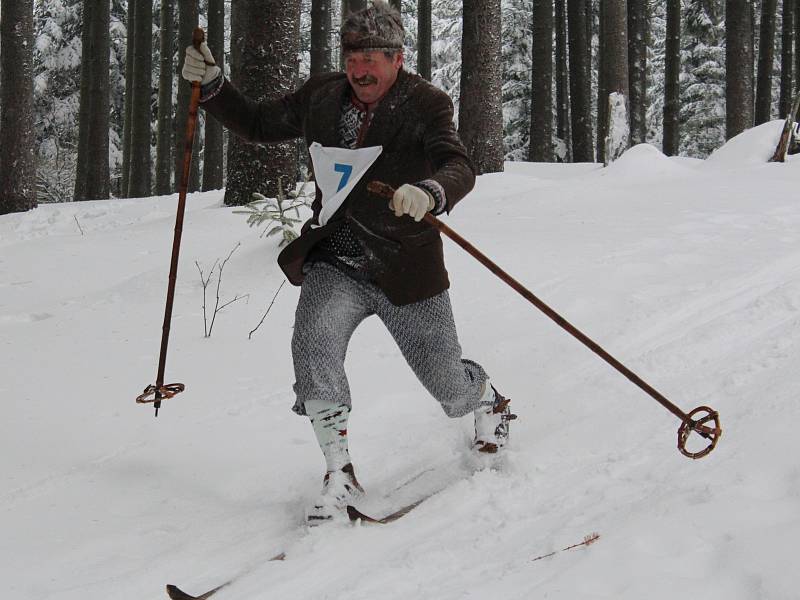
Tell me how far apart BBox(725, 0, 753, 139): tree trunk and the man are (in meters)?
14.3

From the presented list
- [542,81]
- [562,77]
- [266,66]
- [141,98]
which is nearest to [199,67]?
[266,66]

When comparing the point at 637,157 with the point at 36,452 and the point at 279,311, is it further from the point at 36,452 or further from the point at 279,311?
the point at 36,452

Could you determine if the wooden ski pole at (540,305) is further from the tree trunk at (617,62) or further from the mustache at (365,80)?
the tree trunk at (617,62)

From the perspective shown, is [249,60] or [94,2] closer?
[249,60]

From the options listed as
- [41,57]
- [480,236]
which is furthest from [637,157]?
[41,57]

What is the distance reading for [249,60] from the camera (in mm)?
8805

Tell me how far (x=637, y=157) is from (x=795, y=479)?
7.86 meters

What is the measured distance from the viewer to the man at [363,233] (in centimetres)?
352

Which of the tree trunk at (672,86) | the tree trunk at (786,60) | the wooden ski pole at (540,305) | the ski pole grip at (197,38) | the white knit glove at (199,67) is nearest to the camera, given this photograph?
the wooden ski pole at (540,305)

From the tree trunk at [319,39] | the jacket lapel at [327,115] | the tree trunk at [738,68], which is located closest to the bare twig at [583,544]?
the jacket lapel at [327,115]

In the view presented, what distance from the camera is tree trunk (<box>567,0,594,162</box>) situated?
18.5 m

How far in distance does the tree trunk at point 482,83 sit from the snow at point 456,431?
295 cm

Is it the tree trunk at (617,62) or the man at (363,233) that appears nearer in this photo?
the man at (363,233)

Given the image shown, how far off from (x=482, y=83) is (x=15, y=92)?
6.86 meters
